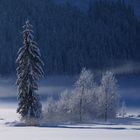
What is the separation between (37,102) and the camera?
6328 centimetres

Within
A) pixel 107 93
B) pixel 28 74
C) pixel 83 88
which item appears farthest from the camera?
pixel 107 93

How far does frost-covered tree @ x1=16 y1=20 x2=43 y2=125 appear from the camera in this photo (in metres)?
62.1

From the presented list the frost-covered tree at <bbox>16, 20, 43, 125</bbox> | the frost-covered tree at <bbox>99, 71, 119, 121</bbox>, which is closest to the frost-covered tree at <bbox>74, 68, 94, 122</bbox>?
the frost-covered tree at <bbox>99, 71, 119, 121</bbox>

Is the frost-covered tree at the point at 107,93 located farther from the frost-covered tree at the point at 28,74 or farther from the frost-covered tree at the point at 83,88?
the frost-covered tree at the point at 28,74

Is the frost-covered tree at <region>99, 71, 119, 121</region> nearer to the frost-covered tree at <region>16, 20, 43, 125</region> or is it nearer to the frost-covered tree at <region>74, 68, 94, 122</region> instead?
the frost-covered tree at <region>74, 68, 94, 122</region>

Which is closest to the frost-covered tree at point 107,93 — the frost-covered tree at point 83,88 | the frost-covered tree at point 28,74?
the frost-covered tree at point 83,88

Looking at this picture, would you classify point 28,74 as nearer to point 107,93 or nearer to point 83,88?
point 83,88

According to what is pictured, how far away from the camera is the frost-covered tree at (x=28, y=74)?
62.1 m

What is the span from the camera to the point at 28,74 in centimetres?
6241

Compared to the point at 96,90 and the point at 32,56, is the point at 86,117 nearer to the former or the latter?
the point at 96,90

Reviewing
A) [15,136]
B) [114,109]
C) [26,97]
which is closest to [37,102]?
[26,97]

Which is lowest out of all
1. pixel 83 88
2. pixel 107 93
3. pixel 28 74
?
pixel 28 74

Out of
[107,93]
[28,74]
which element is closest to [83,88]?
[107,93]

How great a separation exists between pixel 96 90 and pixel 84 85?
560 inches
